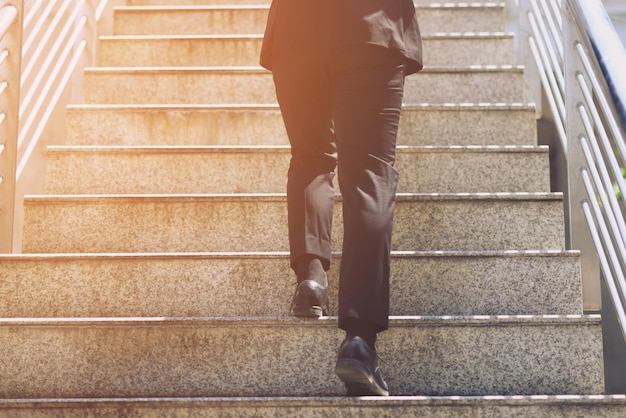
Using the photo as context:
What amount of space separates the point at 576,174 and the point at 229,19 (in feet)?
6.68

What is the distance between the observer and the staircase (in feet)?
7.18

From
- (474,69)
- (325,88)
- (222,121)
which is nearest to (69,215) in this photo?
(222,121)

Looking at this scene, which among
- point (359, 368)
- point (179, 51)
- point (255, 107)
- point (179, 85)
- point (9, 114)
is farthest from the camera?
point (179, 51)

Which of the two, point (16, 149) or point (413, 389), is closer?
point (413, 389)

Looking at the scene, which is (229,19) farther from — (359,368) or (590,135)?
(359,368)

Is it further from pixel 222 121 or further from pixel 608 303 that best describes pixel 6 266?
pixel 608 303

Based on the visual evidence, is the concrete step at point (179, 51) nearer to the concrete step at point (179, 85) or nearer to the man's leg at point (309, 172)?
the concrete step at point (179, 85)

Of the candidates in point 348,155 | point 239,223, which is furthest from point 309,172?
point 239,223

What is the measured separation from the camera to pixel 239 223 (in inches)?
108

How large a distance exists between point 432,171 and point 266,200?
0.62 meters

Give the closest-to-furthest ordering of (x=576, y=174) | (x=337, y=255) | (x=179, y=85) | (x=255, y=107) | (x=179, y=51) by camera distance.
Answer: (x=337, y=255) < (x=576, y=174) < (x=255, y=107) < (x=179, y=85) < (x=179, y=51)

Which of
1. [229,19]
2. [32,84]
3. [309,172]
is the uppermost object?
[229,19]

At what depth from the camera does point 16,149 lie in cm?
280

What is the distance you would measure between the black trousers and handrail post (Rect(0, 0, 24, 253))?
1.04 m
